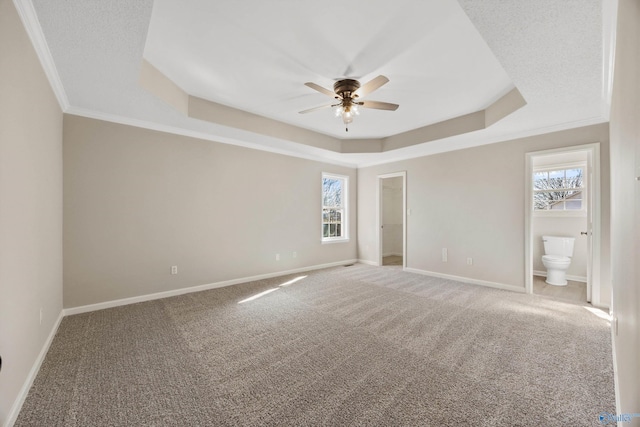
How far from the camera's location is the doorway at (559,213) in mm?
4078

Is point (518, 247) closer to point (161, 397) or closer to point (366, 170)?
point (366, 170)

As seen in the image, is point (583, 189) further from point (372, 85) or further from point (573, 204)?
point (372, 85)

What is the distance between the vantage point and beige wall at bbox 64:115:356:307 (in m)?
3.27

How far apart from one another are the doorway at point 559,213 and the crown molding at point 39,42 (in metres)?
5.64

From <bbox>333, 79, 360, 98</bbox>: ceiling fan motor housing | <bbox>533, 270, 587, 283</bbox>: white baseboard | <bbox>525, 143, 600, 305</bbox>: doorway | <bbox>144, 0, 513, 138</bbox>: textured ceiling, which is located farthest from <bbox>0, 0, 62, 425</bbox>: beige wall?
<bbox>533, 270, 587, 283</bbox>: white baseboard

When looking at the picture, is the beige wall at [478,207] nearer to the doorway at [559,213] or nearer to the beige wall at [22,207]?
the doorway at [559,213]

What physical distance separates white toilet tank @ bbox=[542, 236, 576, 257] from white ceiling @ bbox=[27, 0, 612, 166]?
224 centimetres

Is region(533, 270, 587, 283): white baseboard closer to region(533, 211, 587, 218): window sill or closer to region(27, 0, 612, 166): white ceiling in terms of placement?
region(533, 211, 587, 218): window sill

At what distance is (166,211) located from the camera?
3.92 metres

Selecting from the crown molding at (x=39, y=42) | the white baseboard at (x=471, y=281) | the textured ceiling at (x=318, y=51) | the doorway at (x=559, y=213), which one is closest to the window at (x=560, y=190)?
the doorway at (x=559, y=213)

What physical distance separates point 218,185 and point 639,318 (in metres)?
4.58

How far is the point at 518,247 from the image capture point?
13.7 ft

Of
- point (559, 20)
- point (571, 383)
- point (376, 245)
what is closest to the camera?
point (559, 20)

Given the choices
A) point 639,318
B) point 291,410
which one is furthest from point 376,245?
point 639,318
